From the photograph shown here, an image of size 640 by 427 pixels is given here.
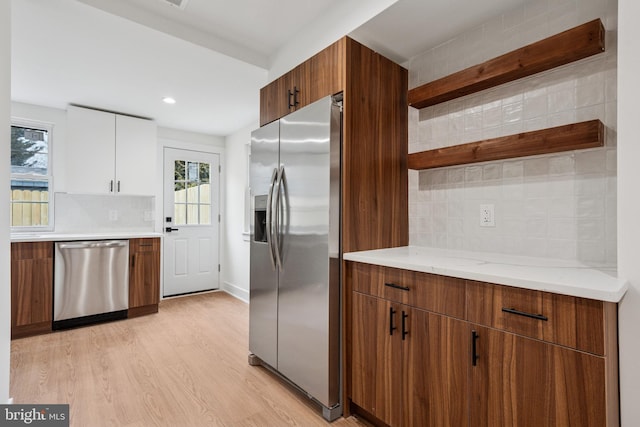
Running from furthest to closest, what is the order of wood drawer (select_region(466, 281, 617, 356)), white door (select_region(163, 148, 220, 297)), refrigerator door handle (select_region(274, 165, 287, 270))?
white door (select_region(163, 148, 220, 297)) < refrigerator door handle (select_region(274, 165, 287, 270)) < wood drawer (select_region(466, 281, 617, 356))

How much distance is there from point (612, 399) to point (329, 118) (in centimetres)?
169

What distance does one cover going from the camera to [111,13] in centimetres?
202

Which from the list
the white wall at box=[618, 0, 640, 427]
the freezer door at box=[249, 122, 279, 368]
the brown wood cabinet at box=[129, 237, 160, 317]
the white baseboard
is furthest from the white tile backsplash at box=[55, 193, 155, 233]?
the white wall at box=[618, 0, 640, 427]

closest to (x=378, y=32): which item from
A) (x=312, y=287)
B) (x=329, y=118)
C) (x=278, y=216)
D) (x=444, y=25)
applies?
(x=444, y=25)

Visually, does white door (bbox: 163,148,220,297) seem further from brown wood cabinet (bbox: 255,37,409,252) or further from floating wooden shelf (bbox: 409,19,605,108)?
floating wooden shelf (bbox: 409,19,605,108)

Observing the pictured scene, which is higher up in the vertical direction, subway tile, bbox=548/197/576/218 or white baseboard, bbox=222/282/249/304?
subway tile, bbox=548/197/576/218

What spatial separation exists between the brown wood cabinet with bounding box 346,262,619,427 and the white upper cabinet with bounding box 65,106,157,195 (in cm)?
342

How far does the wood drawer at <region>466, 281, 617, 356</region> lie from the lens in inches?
40.3

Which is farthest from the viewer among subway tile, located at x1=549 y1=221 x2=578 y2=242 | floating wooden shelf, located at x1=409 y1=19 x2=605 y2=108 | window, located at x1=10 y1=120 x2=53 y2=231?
window, located at x1=10 y1=120 x2=53 y2=231

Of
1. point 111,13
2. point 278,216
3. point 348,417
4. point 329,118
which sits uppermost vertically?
point 111,13

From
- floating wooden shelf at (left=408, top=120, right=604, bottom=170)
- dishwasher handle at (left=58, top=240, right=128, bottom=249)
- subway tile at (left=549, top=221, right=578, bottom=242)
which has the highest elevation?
floating wooden shelf at (left=408, top=120, right=604, bottom=170)

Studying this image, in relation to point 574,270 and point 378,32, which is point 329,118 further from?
point 574,270

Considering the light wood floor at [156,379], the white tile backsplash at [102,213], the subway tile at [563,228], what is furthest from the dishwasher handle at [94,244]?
the subway tile at [563,228]

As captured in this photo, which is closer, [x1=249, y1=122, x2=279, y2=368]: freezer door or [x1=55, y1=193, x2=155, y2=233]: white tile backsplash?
[x1=249, y1=122, x2=279, y2=368]: freezer door
